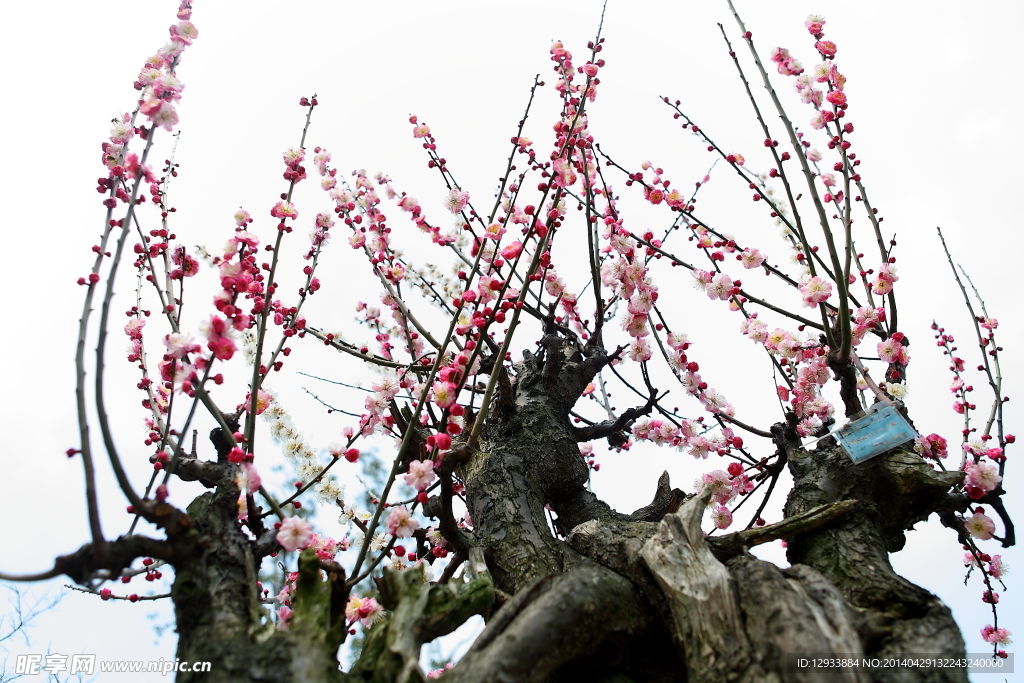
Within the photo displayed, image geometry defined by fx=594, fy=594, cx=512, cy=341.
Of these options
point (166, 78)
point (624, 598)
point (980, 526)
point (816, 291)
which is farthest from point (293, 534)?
point (980, 526)

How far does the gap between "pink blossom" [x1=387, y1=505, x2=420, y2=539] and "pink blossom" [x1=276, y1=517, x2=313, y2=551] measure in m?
0.31

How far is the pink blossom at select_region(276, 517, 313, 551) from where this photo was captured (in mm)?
1905

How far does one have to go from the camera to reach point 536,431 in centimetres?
287

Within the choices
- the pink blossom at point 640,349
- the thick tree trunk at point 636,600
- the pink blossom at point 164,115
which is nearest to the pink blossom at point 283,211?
the pink blossom at point 164,115

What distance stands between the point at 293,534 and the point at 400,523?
0.39m

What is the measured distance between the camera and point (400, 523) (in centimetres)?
216

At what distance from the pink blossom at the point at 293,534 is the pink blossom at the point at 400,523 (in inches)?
12.3

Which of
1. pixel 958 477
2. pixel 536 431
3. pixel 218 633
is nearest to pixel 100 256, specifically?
pixel 218 633

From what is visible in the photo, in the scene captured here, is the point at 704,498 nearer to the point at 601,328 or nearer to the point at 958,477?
the point at 958,477

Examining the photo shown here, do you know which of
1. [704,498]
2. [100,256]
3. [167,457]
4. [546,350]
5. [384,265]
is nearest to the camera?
[100,256]

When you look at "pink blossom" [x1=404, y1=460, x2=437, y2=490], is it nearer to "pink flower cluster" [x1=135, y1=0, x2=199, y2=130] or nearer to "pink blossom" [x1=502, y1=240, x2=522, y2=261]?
"pink blossom" [x1=502, y1=240, x2=522, y2=261]

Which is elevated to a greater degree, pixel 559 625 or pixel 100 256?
pixel 100 256

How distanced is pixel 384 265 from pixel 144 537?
2192mm

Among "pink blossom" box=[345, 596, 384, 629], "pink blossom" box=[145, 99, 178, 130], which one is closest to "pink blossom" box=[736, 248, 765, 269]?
"pink blossom" box=[345, 596, 384, 629]
